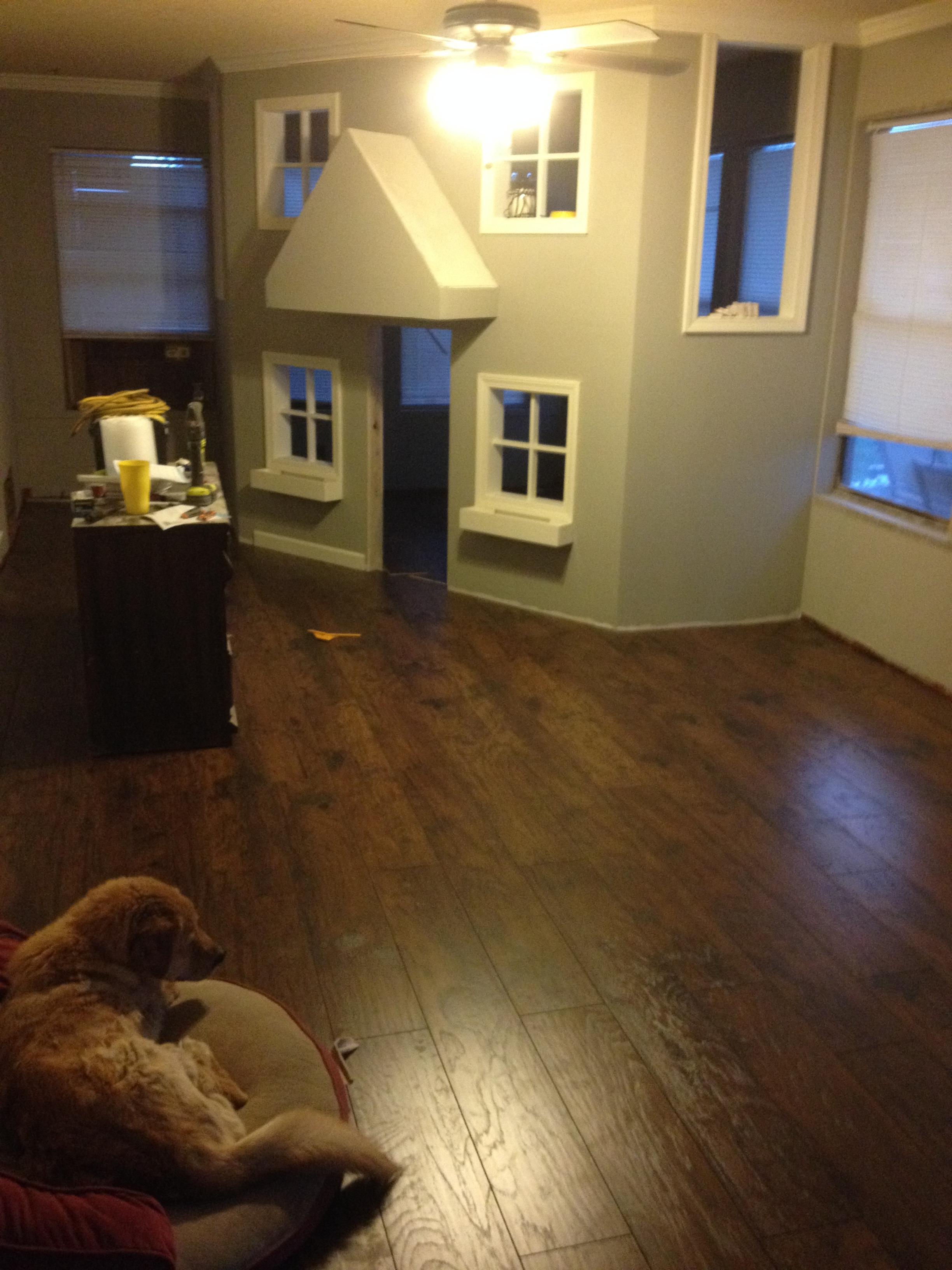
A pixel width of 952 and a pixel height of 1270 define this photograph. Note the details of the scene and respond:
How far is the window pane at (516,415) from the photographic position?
29.5ft

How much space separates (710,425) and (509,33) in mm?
1970

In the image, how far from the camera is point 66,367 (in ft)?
26.9

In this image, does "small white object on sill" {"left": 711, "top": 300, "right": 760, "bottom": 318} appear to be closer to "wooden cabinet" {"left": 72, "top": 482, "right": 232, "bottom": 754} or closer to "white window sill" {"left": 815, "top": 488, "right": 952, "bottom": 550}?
"white window sill" {"left": 815, "top": 488, "right": 952, "bottom": 550}

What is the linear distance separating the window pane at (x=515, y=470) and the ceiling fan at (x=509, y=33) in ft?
8.20

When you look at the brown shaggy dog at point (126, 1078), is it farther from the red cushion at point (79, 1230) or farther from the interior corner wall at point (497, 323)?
the interior corner wall at point (497, 323)

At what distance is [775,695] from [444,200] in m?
3.00

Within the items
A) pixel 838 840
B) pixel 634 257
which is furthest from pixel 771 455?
pixel 838 840

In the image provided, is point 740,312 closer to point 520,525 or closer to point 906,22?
point 906,22

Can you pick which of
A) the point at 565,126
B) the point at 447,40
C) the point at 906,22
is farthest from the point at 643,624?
the point at 565,126

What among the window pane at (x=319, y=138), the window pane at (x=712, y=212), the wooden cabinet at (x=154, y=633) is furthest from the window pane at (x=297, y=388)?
the wooden cabinet at (x=154, y=633)

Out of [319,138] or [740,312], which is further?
[319,138]

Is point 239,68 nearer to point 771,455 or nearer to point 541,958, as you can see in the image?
point 771,455

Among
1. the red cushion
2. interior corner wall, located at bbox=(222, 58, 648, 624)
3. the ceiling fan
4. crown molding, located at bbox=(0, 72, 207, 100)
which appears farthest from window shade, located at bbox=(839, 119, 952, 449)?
crown molding, located at bbox=(0, 72, 207, 100)

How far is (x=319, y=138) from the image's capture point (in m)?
7.93
